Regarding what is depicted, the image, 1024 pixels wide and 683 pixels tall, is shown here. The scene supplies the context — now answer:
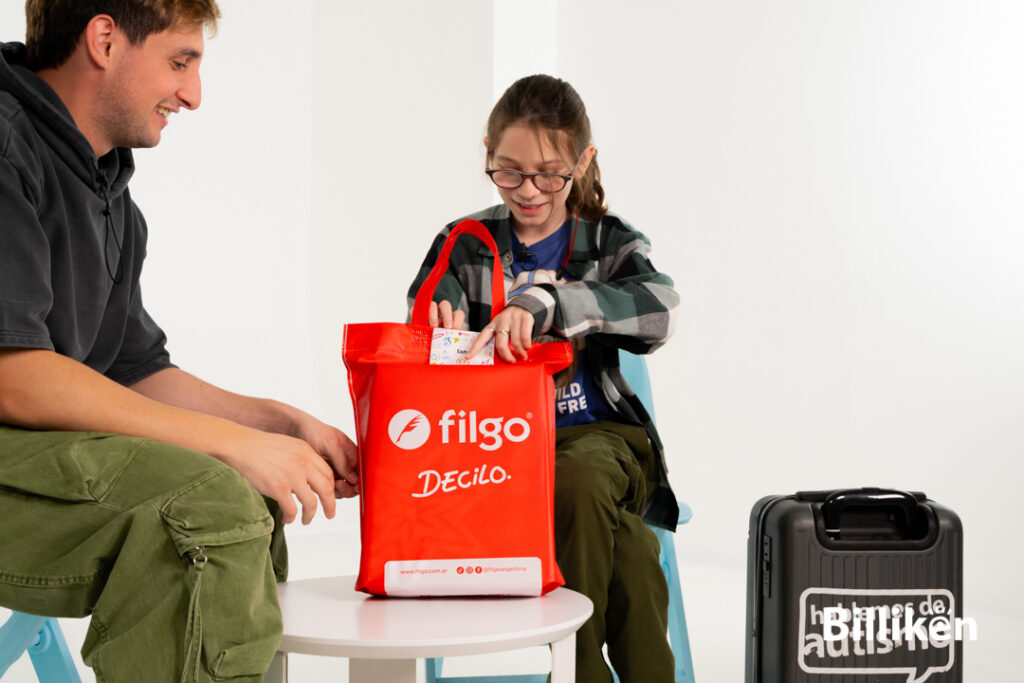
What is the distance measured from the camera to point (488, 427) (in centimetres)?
121

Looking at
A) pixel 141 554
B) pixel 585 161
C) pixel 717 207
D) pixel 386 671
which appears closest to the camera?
pixel 141 554

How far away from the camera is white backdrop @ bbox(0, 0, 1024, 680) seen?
2809mm

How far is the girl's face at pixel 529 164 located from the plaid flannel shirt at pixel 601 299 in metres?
0.08

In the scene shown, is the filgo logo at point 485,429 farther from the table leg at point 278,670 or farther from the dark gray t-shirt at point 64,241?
the dark gray t-shirt at point 64,241

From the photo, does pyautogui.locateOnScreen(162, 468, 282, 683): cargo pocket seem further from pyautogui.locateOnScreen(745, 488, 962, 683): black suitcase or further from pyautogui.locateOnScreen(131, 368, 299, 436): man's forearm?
pyautogui.locateOnScreen(745, 488, 962, 683): black suitcase

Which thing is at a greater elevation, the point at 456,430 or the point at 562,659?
the point at 456,430

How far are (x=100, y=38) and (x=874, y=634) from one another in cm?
128

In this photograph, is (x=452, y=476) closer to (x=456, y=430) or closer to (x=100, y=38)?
(x=456, y=430)

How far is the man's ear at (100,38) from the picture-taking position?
4.25 feet

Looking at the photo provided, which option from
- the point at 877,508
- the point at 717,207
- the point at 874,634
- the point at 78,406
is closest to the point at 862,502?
the point at 877,508

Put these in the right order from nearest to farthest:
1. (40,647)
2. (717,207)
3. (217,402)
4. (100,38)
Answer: (100,38) → (217,402) → (40,647) → (717,207)

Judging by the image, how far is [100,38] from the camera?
1.30 metres

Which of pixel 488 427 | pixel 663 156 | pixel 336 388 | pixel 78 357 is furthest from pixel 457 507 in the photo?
pixel 336 388

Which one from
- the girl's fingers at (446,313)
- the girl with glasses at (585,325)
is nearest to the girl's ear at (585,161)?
the girl with glasses at (585,325)
